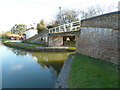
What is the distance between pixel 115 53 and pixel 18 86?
4.50 m

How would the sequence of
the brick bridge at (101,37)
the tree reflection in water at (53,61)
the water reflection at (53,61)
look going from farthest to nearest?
the water reflection at (53,61) → the tree reflection in water at (53,61) → the brick bridge at (101,37)

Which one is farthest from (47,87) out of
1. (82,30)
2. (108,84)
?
(82,30)

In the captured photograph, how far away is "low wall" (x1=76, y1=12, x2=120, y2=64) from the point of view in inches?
222

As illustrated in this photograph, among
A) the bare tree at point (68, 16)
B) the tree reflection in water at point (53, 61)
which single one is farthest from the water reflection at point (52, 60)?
the bare tree at point (68, 16)

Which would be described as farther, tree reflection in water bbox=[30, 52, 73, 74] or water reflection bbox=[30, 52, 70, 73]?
water reflection bbox=[30, 52, 70, 73]

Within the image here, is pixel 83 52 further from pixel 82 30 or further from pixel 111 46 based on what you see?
pixel 111 46

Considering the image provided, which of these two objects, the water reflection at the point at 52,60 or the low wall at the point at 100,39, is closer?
the low wall at the point at 100,39

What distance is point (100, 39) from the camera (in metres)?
6.97

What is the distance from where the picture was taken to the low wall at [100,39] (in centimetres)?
564

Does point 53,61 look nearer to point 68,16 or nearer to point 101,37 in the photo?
point 101,37

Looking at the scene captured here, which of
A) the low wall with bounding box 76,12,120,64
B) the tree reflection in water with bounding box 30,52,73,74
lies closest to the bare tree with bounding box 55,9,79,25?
the tree reflection in water with bounding box 30,52,73,74

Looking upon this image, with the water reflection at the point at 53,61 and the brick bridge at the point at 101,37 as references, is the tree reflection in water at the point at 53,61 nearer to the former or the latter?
the water reflection at the point at 53,61

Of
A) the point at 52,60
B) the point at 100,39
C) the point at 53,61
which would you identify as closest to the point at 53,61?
the point at 53,61

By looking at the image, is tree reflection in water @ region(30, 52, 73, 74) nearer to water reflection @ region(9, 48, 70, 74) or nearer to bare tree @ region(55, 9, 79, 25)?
water reflection @ region(9, 48, 70, 74)
